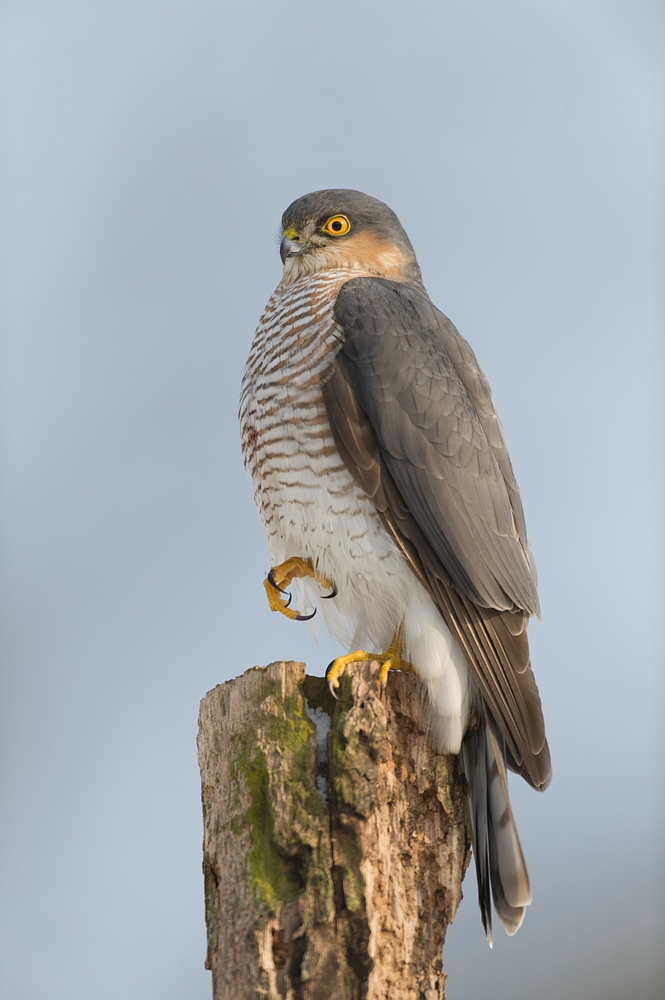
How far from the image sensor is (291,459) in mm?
3971

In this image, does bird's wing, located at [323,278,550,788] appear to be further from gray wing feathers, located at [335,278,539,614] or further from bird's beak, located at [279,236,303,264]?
bird's beak, located at [279,236,303,264]

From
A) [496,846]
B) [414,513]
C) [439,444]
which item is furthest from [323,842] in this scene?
[439,444]

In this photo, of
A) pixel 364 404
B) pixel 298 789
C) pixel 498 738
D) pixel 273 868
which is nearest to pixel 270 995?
pixel 273 868

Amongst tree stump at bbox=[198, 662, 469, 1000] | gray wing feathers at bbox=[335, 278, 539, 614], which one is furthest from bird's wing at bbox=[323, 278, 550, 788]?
tree stump at bbox=[198, 662, 469, 1000]

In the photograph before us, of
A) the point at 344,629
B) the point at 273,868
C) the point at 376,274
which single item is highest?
the point at 376,274

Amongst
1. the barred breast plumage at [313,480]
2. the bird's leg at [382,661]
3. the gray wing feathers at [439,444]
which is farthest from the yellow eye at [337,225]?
the bird's leg at [382,661]

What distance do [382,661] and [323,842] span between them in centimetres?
86

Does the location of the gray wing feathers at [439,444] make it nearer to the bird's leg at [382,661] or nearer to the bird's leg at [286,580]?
the bird's leg at [382,661]

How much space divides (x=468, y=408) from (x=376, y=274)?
115 cm

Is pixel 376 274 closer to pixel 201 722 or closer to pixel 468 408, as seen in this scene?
pixel 468 408

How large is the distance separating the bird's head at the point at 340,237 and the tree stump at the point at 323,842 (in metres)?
2.36

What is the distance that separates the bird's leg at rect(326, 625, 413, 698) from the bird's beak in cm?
218

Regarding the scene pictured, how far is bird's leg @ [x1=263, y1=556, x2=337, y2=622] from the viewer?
4328 mm

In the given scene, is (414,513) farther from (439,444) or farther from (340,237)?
(340,237)
